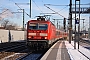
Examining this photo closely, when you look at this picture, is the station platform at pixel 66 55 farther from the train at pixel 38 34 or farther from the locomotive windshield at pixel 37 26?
the locomotive windshield at pixel 37 26

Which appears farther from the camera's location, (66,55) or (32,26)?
(32,26)

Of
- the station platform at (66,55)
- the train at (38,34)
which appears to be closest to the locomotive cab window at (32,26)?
the train at (38,34)

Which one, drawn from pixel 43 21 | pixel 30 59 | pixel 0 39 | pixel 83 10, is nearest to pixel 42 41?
pixel 43 21

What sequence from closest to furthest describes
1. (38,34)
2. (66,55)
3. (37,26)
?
1. (66,55)
2. (38,34)
3. (37,26)

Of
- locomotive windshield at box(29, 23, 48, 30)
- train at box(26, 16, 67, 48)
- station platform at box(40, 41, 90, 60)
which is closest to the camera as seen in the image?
station platform at box(40, 41, 90, 60)

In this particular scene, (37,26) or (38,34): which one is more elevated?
(37,26)

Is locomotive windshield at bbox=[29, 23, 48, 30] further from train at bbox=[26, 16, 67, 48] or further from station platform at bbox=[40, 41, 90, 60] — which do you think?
station platform at bbox=[40, 41, 90, 60]

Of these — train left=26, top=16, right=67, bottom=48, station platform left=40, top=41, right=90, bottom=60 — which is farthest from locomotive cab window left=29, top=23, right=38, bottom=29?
station platform left=40, top=41, right=90, bottom=60

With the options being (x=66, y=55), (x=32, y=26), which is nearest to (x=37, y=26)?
(x=32, y=26)

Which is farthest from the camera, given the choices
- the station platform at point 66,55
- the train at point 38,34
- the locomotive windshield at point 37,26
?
the locomotive windshield at point 37,26

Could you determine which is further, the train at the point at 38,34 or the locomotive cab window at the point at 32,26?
the locomotive cab window at the point at 32,26

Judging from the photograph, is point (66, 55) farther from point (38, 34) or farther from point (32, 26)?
point (32, 26)

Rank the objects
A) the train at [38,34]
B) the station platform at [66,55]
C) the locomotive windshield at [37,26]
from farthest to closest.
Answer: the locomotive windshield at [37,26] → the train at [38,34] → the station platform at [66,55]

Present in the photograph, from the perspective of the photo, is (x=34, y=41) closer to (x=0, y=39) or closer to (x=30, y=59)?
(x=30, y=59)
